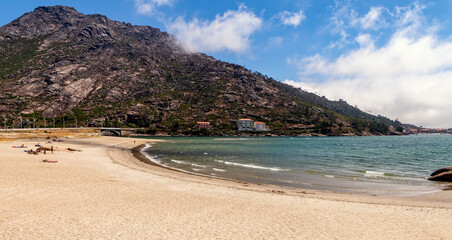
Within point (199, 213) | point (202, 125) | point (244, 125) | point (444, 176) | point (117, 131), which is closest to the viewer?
point (199, 213)

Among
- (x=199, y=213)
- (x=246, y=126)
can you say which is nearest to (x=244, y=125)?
(x=246, y=126)

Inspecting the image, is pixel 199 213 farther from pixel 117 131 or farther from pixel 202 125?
pixel 202 125

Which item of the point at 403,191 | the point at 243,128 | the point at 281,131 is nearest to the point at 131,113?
the point at 243,128

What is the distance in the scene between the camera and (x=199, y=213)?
12.5 metres

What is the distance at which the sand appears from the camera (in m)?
9.74

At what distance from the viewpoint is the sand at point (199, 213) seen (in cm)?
974

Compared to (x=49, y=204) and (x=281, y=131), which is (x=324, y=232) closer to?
(x=49, y=204)

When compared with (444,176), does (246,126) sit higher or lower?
higher

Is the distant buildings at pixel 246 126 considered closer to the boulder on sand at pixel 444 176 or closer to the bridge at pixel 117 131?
the bridge at pixel 117 131

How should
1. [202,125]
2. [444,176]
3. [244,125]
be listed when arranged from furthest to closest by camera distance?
1. [244,125]
2. [202,125]
3. [444,176]

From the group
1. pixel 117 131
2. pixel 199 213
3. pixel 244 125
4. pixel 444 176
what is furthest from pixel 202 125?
pixel 199 213

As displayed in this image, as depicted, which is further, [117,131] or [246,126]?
[246,126]

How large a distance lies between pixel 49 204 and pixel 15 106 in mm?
216852

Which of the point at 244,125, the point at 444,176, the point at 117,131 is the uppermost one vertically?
the point at 244,125
